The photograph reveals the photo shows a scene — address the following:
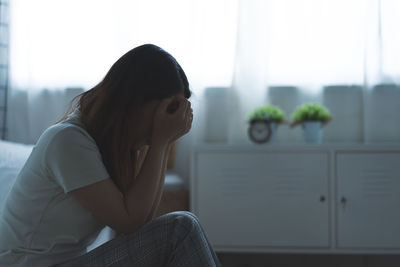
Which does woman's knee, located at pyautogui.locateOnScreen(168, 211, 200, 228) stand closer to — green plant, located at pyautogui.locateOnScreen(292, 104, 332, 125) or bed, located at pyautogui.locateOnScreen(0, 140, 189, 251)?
bed, located at pyautogui.locateOnScreen(0, 140, 189, 251)

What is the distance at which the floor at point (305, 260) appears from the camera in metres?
2.02

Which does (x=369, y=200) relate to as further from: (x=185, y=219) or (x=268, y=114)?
(x=185, y=219)

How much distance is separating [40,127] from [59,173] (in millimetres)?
1434

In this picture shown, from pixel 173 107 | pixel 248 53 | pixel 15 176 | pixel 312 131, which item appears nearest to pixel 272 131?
pixel 312 131

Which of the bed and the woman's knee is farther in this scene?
the bed

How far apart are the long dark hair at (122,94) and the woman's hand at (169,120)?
0.10 ft

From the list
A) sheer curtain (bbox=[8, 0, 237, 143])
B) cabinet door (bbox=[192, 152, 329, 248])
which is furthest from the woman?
sheer curtain (bbox=[8, 0, 237, 143])

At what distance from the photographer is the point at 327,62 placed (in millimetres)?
2018

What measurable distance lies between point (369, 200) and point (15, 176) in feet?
4.50

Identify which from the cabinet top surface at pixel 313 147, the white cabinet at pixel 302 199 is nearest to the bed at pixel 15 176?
the white cabinet at pixel 302 199

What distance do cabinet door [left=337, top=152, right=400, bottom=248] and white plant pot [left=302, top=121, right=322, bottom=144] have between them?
0.53 feet

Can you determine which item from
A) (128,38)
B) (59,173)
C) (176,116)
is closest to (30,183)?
(59,173)

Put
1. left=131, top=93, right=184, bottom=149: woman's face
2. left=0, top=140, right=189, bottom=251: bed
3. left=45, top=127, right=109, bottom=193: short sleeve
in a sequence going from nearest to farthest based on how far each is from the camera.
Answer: left=45, top=127, right=109, bottom=193: short sleeve < left=131, top=93, right=184, bottom=149: woman's face < left=0, top=140, right=189, bottom=251: bed

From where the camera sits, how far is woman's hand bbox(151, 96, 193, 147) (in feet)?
3.04
